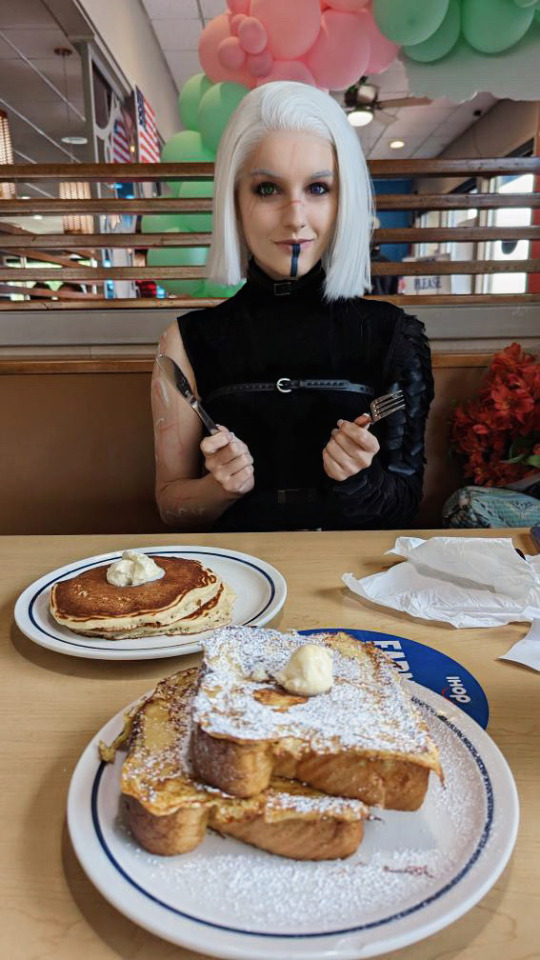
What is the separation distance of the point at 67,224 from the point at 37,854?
6354 mm

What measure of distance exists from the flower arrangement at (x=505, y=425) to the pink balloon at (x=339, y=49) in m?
1.44

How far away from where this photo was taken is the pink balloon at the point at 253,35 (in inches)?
90.7

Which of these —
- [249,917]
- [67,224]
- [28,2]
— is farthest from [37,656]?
[67,224]

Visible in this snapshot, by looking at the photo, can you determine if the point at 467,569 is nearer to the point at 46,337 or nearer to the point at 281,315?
the point at 281,315

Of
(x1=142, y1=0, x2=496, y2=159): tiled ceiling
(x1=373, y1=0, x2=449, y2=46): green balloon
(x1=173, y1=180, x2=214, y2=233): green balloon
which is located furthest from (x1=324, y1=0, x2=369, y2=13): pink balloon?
(x1=142, y1=0, x2=496, y2=159): tiled ceiling

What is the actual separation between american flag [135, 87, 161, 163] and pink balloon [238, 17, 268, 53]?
3281 mm

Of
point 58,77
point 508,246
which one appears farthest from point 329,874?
point 508,246

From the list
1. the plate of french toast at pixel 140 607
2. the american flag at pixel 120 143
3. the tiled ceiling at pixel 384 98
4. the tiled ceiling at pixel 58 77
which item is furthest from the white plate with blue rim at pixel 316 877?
the american flag at pixel 120 143

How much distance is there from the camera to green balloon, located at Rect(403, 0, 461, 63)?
219 centimetres

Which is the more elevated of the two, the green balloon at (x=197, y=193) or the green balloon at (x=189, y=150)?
the green balloon at (x=189, y=150)

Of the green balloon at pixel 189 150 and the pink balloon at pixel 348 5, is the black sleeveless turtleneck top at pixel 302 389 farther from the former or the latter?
the pink balloon at pixel 348 5

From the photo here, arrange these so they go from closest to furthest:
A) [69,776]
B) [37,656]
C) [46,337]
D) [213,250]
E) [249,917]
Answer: [249,917]
[69,776]
[37,656]
[213,250]
[46,337]

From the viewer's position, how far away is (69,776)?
1.82 feet

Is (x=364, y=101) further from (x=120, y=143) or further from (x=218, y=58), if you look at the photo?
(x=218, y=58)
